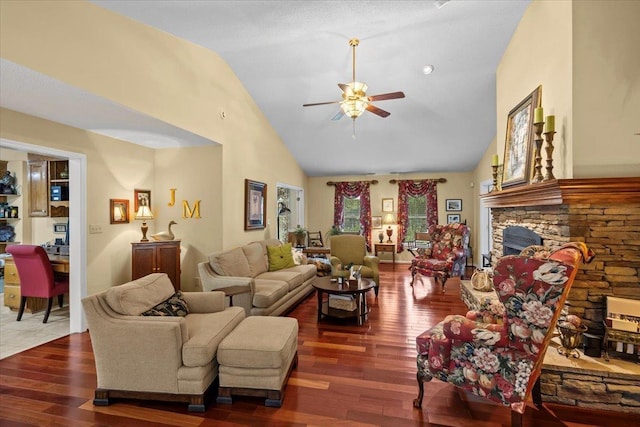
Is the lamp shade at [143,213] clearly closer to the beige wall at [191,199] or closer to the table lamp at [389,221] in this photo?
the beige wall at [191,199]

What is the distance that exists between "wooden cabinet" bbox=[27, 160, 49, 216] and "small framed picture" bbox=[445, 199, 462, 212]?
835 cm

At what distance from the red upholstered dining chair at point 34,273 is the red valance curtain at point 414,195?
281 inches

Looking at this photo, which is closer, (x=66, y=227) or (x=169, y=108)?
(x=169, y=108)

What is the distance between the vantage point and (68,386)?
2527 mm

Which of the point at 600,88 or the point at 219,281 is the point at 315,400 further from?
the point at 600,88

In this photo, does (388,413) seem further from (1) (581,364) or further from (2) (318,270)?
(2) (318,270)

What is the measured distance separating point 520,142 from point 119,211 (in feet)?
16.9

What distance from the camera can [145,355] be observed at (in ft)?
7.31

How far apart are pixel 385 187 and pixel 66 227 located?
7.02m

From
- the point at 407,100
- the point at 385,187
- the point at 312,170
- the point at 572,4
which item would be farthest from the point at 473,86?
the point at 312,170

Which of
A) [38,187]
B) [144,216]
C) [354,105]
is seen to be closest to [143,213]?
[144,216]

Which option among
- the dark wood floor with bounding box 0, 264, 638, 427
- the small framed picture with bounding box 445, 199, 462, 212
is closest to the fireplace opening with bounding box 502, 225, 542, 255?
the dark wood floor with bounding box 0, 264, 638, 427

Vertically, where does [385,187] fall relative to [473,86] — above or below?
below

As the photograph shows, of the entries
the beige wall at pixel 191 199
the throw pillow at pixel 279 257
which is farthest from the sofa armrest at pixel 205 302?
the throw pillow at pixel 279 257
